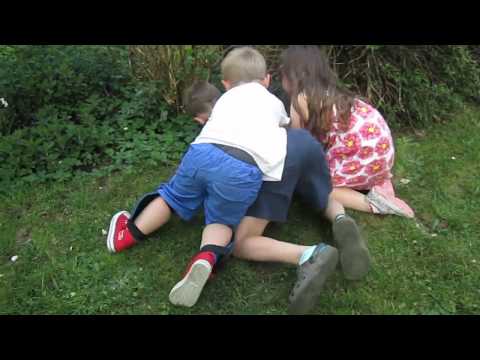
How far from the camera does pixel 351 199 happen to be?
9.33 feet

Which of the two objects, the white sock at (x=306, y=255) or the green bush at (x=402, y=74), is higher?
the green bush at (x=402, y=74)

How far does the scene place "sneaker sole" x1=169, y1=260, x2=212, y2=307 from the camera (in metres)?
2.19

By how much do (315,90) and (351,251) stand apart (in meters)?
0.95

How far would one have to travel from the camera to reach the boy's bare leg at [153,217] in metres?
2.57

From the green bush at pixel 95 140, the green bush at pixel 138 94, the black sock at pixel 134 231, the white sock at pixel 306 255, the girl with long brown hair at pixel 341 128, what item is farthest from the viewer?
the green bush at pixel 138 94

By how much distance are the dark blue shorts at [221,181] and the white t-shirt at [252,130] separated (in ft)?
0.21

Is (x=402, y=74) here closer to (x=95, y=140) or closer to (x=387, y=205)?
(x=387, y=205)

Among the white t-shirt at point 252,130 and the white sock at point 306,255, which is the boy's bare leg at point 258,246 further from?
the white t-shirt at point 252,130

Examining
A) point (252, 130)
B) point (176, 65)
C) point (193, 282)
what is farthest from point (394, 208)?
point (176, 65)

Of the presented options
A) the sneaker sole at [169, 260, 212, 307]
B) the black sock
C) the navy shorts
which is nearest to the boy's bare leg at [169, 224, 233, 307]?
the sneaker sole at [169, 260, 212, 307]

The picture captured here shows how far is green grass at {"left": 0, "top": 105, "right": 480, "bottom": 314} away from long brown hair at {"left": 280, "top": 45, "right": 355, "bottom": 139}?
55 cm

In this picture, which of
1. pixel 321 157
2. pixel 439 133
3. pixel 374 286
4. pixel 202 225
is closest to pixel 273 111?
pixel 321 157

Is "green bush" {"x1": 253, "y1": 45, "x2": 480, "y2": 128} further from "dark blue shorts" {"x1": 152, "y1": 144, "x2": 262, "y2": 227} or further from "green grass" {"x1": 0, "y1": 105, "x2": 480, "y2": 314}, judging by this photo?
"dark blue shorts" {"x1": 152, "y1": 144, "x2": 262, "y2": 227}

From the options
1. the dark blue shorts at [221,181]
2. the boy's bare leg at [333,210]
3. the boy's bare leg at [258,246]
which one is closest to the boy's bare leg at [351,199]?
the boy's bare leg at [333,210]
